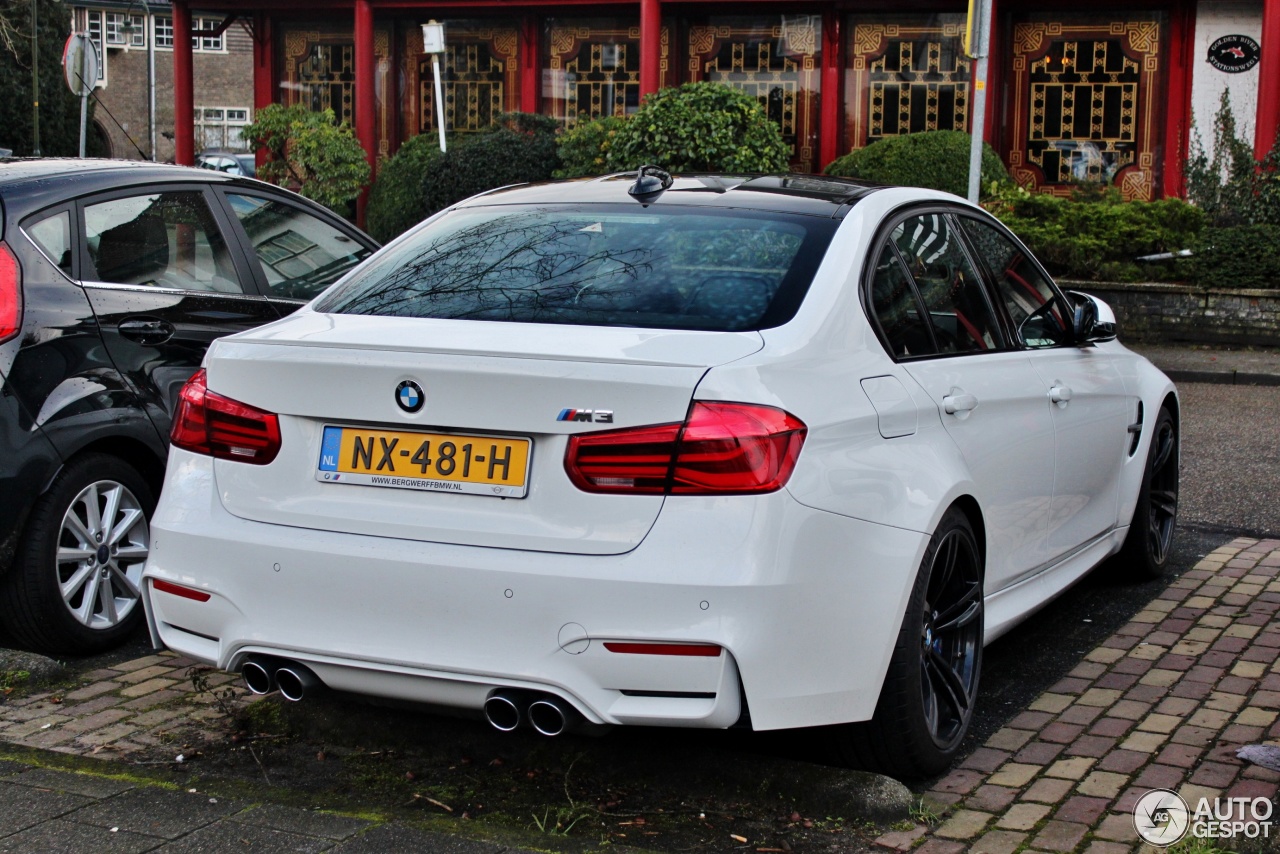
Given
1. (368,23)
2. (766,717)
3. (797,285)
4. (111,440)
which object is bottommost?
(766,717)

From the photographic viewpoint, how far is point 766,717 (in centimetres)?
326

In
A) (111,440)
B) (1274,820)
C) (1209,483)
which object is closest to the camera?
(1274,820)

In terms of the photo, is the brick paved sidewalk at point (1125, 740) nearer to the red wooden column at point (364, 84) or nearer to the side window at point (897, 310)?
the side window at point (897, 310)

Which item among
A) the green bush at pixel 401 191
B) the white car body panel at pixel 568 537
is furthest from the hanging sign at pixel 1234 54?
the white car body panel at pixel 568 537

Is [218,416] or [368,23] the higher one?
[368,23]

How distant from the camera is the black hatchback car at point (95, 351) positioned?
477 cm

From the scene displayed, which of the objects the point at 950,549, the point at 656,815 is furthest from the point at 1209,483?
the point at 656,815

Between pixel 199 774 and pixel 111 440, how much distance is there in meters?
1.65

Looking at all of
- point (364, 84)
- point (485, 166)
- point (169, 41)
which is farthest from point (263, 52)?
point (169, 41)

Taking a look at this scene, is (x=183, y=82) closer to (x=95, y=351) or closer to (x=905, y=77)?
(x=905, y=77)

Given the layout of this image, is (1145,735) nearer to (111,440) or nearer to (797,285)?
(797,285)

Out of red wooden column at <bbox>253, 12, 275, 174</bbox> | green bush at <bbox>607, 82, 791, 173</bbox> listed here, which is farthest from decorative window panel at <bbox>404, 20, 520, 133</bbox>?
green bush at <bbox>607, 82, 791, 173</bbox>

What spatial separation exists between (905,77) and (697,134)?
16.6 feet

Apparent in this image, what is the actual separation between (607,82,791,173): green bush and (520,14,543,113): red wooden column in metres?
4.96
